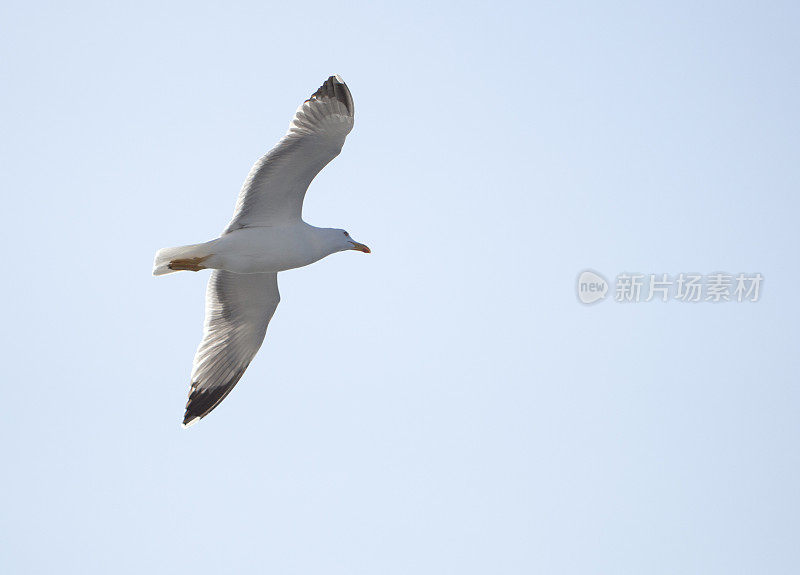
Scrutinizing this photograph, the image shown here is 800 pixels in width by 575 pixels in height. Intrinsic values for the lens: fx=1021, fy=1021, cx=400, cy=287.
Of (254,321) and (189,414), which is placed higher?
(254,321)

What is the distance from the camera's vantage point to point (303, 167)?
33.0 ft

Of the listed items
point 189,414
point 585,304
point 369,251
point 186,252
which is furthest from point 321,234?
point 585,304

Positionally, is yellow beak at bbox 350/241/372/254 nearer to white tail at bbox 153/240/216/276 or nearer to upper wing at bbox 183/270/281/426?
upper wing at bbox 183/270/281/426

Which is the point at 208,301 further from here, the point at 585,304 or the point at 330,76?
the point at 585,304

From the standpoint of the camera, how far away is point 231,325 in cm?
1128

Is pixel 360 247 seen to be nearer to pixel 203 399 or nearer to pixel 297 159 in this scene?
pixel 297 159

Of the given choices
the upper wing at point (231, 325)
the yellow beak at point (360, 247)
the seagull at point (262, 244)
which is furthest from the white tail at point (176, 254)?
the yellow beak at point (360, 247)

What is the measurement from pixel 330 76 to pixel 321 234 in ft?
5.27

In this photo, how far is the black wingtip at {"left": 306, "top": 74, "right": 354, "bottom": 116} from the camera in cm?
977

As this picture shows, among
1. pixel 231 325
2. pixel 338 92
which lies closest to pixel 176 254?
pixel 231 325

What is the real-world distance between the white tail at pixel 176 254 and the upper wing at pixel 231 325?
1.15 metres

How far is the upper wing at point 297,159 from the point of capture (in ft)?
32.1

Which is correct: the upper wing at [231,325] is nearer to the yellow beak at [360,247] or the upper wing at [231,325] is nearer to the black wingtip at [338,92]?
the yellow beak at [360,247]

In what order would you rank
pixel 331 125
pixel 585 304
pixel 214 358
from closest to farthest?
1. pixel 331 125
2. pixel 214 358
3. pixel 585 304
